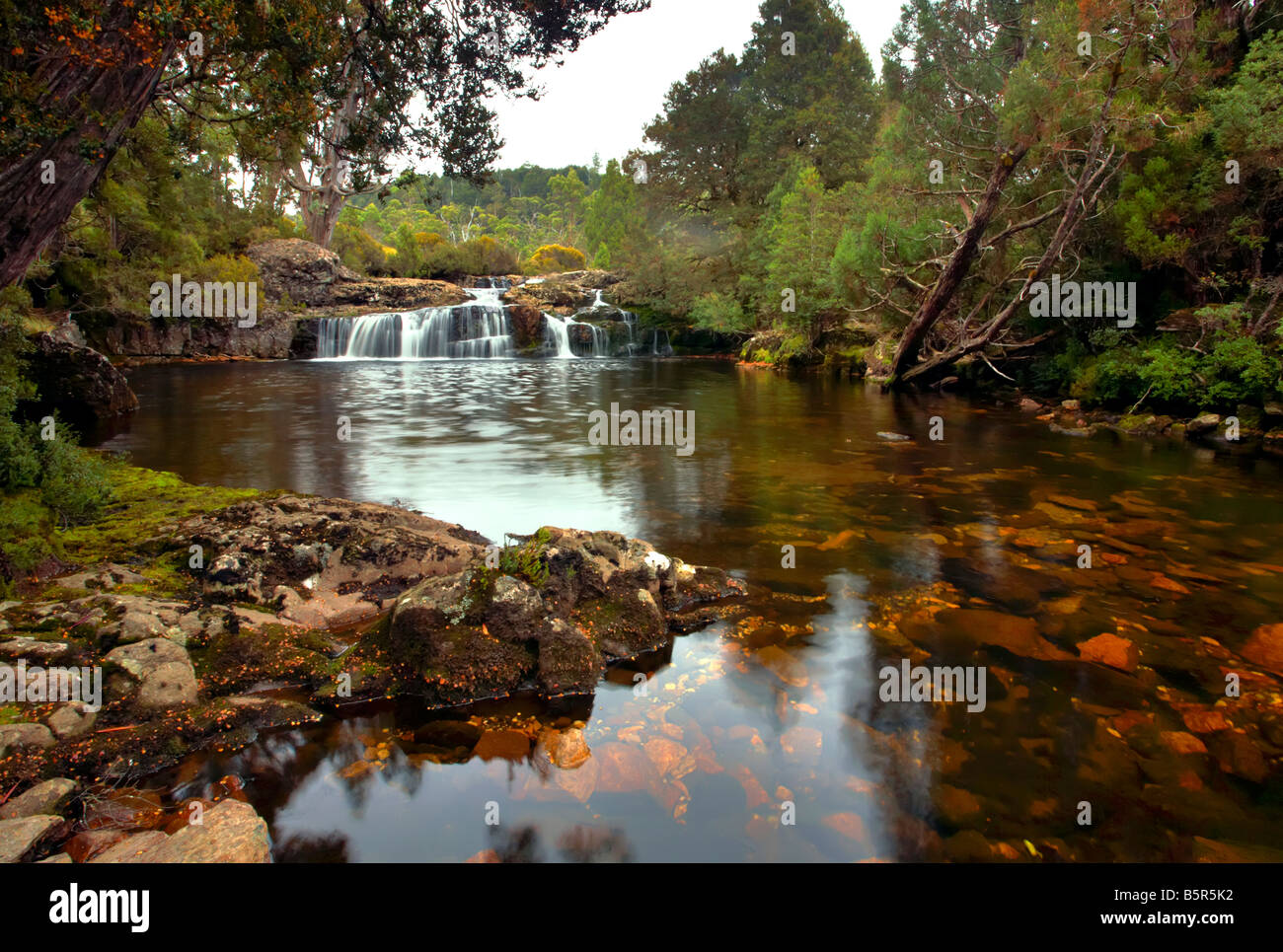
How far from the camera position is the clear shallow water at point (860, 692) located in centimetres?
334

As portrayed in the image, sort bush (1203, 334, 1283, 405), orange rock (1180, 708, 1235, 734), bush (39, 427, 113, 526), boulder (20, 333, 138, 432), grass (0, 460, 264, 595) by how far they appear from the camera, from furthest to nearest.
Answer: boulder (20, 333, 138, 432), bush (1203, 334, 1283, 405), bush (39, 427, 113, 526), grass (0, 460, 264, 595), orange rock (1180, 708, 1235, 734)

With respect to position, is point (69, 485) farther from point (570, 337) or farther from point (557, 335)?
point (570, 337)

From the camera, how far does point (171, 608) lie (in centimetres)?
465

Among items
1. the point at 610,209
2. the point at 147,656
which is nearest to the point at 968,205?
the point at 147,656

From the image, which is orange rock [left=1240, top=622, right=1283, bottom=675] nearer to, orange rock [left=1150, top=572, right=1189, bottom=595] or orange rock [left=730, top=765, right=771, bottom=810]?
orange rock [left=1150, top=572, right=1189, bottom=595]

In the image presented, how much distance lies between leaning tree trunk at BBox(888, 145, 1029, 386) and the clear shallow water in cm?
724

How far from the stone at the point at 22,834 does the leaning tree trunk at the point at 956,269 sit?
1837 centimetres

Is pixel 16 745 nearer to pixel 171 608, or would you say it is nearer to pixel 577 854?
pixel 171 608

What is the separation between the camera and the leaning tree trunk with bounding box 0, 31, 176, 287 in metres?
4.80

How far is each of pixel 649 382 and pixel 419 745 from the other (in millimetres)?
22684

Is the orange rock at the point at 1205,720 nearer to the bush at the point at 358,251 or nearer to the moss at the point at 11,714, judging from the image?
the moss at the point at 11,714

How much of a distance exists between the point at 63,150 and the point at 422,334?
106ft

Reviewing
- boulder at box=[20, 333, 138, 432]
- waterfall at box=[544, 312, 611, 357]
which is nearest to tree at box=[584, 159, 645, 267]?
waterfall at box=[544, 312, 611, 357]

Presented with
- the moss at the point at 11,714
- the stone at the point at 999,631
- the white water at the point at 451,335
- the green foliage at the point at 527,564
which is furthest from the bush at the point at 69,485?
the white water at the point at 451,335
